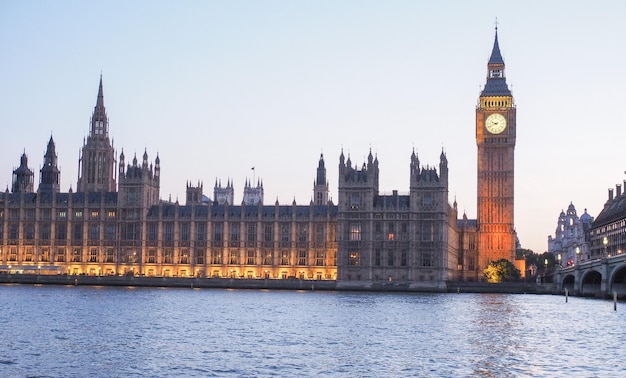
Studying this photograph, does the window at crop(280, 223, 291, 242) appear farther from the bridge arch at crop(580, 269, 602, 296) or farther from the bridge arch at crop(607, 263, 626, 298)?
the bridge arch at crop(607, 263, 626, 298)

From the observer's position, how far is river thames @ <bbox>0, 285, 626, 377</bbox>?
48312 millimetres

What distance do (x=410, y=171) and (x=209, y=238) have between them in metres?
39.2

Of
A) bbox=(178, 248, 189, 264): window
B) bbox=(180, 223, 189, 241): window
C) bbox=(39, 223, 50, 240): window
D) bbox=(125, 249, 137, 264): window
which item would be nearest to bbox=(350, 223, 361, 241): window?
bbox=(178, 248, 189, 264): window

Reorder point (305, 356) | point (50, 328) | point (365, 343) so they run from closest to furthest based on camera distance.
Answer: point (305, 356) < point (365, 343) < point (50, 328)

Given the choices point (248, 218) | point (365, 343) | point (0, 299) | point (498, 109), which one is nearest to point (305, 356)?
point (365, 343)

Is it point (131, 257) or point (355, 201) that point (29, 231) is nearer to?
point (131, 257)

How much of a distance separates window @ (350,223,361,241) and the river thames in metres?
62.8

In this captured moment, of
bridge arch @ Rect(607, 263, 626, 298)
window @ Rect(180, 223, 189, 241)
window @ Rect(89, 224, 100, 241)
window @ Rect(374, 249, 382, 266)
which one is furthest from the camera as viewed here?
window @ Rect(89, 224, 100, 241)

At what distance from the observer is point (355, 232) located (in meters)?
162

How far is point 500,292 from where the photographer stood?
158 meters

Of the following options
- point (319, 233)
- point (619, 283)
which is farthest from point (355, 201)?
point (619, 283)

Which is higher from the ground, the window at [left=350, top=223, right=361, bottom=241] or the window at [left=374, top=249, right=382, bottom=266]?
the window at [left=350, top=223, right=361, bottom=241]

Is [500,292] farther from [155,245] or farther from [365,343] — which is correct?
[365,343]

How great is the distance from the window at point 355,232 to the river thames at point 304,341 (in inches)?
2473
